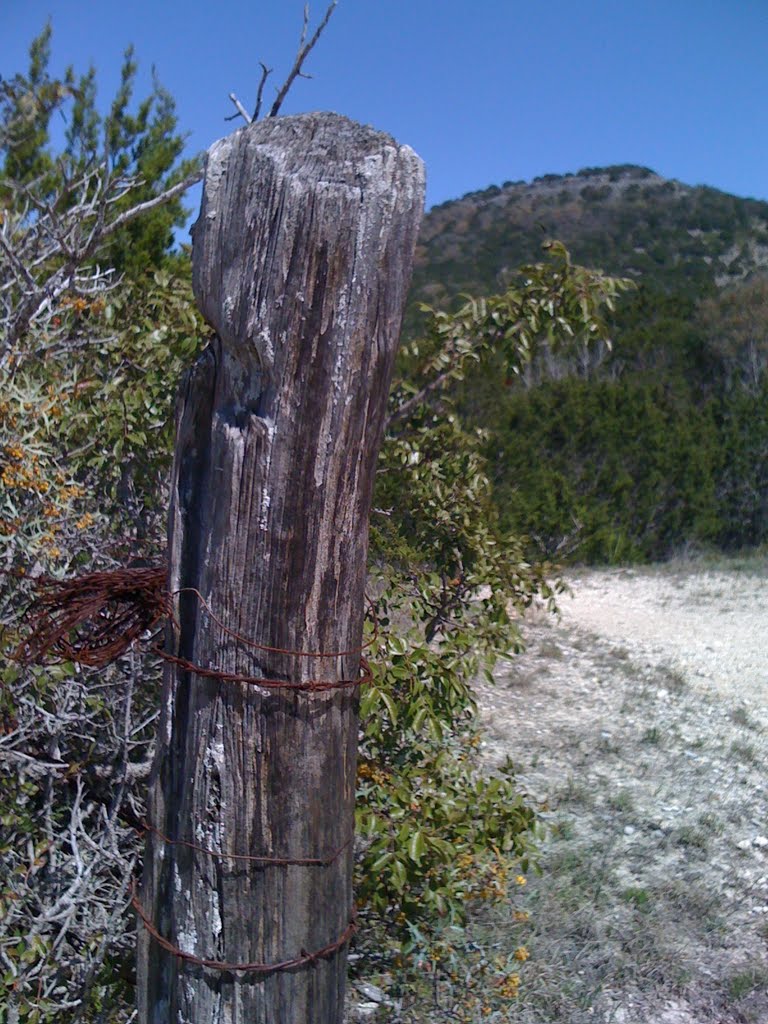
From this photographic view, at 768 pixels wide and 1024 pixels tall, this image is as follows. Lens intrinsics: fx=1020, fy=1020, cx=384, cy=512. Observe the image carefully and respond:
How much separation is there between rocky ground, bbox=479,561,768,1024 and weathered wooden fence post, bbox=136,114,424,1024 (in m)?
1.80

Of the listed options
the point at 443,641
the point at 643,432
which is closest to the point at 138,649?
the point at 443,641

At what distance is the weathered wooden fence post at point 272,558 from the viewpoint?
1.31m

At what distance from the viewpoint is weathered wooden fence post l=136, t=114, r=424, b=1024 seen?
1.31 metres

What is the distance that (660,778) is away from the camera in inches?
195

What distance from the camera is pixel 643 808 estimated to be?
4539 mm

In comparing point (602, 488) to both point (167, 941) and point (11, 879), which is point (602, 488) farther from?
point (167, 941)

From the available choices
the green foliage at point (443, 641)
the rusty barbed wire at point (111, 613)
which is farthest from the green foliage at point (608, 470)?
the rusty barbed wire at point (111, 613)

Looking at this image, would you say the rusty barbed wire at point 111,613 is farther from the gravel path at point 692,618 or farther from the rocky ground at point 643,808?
the gravel path at point 692,618

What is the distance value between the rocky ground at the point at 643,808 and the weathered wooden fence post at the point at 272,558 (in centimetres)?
180

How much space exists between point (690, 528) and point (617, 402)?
1630 millimetres

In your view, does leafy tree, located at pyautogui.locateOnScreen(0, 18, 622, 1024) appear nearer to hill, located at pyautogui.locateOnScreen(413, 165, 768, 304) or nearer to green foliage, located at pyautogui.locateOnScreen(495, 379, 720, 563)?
green foliage, located at pyautogui.locateOnScreen(495, 379, 720, 563)

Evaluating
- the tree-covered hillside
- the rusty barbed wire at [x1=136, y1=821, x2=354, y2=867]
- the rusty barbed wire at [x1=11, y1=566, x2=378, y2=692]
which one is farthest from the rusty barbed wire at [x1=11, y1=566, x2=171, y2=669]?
the tree-covered hillside

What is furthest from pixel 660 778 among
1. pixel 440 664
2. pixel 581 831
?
pixel 440 664

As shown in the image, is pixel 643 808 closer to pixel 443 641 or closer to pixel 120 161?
pixel 443 641
